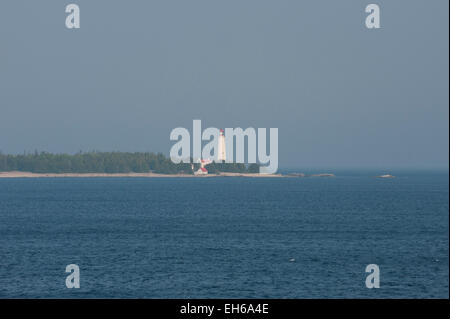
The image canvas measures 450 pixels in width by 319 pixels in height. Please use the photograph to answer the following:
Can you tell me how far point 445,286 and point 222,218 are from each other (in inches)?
2304

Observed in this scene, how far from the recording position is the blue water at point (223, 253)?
4956 centimetres

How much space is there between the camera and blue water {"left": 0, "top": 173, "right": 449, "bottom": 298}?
49562mm

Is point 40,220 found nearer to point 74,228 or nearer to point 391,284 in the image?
point 74,228

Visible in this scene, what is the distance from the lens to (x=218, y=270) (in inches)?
2235

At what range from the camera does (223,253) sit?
66688 millimetres
